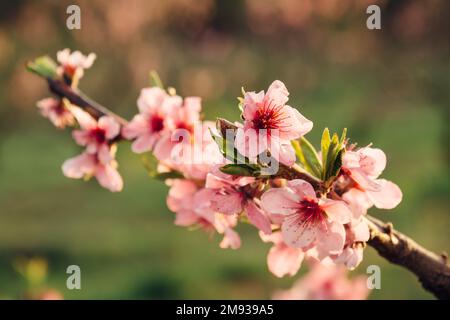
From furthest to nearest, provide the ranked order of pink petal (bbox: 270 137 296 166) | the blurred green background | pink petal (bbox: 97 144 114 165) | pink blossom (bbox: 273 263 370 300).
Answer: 1. the blurred green background
2. pink blossom (bbox: 273 263 370 300)
3. pink petal (bbox: 97 144 114 165)
4. pink petal (bbox: 270 137 296 166)

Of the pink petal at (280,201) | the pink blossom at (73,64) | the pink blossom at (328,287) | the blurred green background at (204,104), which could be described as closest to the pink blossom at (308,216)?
the pink petal at (280,201)

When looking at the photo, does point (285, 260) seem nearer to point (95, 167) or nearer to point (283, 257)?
point (283, 257)

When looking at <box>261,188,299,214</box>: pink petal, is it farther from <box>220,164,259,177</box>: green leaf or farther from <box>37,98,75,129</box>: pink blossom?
<box>37,98,75,129</box>: pink blossom

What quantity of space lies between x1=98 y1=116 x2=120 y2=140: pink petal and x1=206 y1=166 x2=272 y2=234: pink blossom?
0.17 meters

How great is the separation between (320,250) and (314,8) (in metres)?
5.58

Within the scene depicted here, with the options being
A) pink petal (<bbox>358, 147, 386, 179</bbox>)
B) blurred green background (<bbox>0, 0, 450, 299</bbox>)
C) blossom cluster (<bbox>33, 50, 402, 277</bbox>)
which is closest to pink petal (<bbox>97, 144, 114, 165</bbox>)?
blossom cluster (<bbox>33, 50, 402, 277</bbox>)

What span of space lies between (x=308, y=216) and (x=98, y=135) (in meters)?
0.31

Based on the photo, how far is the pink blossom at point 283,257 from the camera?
0.72 meters

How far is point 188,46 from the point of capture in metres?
6.12

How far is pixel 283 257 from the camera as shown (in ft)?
2.39

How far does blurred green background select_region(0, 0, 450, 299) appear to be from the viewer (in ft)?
9.84

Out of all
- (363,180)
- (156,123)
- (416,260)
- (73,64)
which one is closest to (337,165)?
(363,180)
